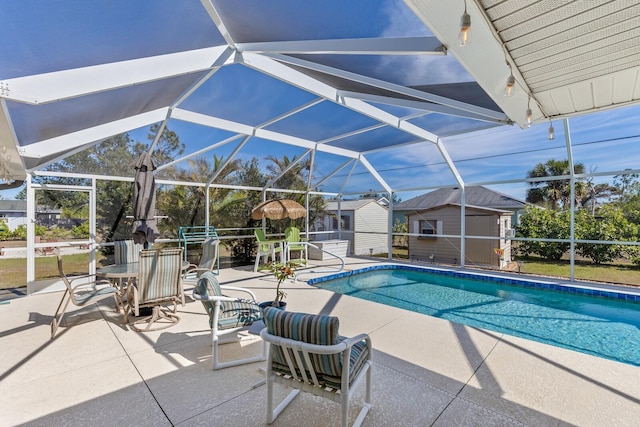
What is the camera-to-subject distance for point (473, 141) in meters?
7.82

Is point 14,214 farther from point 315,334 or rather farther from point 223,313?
point 315,334

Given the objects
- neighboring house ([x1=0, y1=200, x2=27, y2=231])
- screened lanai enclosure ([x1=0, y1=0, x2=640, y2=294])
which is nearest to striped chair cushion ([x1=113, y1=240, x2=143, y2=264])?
screened lanai enclosure ([x1=0, y1=0, x2=640, y2=294])

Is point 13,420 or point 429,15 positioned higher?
point 429,15

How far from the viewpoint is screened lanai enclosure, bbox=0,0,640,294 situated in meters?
2.41

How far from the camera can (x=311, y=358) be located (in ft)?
6.79

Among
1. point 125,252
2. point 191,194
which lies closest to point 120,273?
point 125,252

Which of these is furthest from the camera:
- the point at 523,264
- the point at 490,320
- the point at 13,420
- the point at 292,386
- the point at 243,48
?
the point at 523,264

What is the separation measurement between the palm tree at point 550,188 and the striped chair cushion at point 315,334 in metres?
8.21

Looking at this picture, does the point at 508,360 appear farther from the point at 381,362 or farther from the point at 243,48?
the point at 243,48

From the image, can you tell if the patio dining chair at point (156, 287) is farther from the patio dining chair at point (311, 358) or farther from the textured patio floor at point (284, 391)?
the patio dining chair at point (311, 358)

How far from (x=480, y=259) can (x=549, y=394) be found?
25.6 ft

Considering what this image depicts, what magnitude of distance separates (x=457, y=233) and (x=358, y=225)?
168 inches

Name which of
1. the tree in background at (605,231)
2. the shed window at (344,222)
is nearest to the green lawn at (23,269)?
the shed window at (344,222)

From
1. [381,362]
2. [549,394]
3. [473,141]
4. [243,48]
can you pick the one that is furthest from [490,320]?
[243,48]
